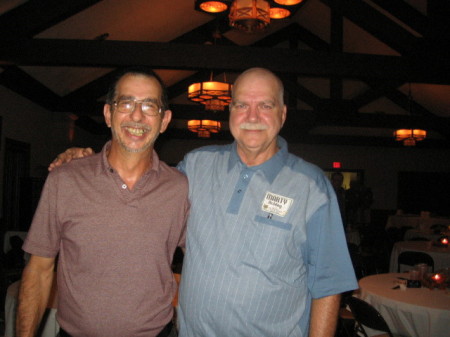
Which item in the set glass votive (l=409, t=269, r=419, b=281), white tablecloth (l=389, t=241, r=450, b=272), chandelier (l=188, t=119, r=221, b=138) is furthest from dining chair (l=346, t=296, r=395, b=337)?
chandelier (l=188, t=119, r=221, b=138)

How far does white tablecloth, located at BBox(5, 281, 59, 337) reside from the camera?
2552 millimetres

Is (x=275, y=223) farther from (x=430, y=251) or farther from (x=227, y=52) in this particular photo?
(x=227, y=52)

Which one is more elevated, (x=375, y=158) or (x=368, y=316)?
(x=375, y=158)

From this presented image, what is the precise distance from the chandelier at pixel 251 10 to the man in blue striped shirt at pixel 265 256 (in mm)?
3089

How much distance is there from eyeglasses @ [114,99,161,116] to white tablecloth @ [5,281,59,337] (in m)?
1.46

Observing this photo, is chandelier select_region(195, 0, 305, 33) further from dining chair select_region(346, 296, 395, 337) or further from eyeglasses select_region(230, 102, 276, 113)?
dining chair select_region(346, 296, 395, 337)

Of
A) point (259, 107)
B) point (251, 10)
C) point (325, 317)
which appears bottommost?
point (325, 317)

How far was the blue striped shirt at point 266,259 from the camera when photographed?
5.55 ft

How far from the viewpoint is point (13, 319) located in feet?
9.04

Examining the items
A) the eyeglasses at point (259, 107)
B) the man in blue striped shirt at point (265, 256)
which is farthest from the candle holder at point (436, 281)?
the eyeglasses at point (259, 107)

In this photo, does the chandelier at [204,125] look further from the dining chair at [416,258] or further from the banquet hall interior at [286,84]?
the dining chair at [416,258]

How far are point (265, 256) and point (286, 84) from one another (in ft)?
36.7

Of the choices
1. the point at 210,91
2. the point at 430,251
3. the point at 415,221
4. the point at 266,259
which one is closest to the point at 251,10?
the point at 210,91

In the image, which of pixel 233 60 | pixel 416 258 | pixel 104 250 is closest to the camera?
pixel 104 250
